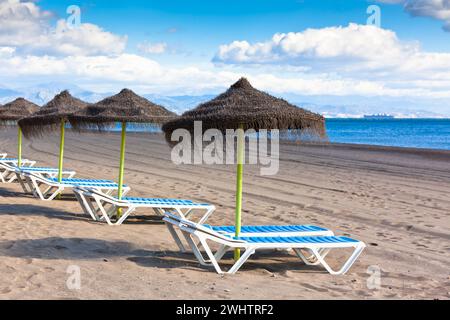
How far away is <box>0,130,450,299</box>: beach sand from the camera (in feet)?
17.0

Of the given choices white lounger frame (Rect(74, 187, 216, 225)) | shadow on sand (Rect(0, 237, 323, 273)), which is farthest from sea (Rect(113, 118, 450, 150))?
shadow on sand (Rect(0, 237, 323, 273))

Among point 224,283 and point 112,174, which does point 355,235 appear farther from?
point 112,174

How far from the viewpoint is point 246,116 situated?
5.94 meters

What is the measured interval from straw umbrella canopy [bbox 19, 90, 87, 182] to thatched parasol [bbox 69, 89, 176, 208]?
92 centimetres

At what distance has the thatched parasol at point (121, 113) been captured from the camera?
865 centimetres

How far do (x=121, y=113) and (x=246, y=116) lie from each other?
3326mm

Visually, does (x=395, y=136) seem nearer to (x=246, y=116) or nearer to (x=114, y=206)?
(x=114, y=206)

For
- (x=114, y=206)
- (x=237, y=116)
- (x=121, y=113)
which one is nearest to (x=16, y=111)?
(x=121, y=113)

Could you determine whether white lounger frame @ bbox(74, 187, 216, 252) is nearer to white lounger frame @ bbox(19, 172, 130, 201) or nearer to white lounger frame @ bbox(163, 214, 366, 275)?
white lounger frame @ bbox(19, 172, 130, 201)

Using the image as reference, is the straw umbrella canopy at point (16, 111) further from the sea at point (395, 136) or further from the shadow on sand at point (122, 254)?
the shadow on sand at point (122, 254)

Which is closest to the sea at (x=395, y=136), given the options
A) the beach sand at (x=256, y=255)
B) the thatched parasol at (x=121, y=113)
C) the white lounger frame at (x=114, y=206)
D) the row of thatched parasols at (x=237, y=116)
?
the thatched parasol at (x=121, y=113)

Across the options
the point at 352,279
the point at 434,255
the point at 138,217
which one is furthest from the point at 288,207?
the point at 352,279

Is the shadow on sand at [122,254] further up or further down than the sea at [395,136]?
further down

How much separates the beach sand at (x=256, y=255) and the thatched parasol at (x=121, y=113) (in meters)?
1.42
